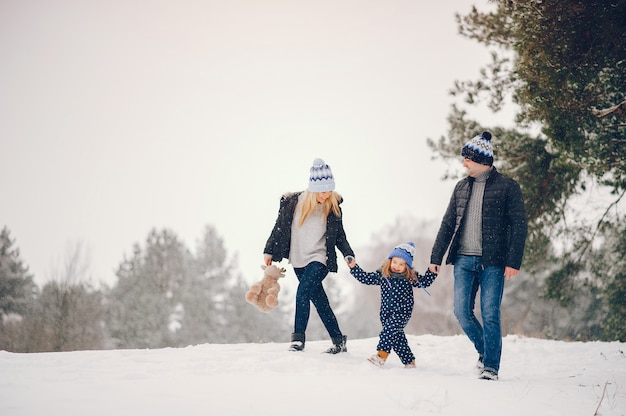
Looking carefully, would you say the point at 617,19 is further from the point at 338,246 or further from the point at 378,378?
the point at 378,378

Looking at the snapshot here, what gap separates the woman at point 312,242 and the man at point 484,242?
1.18 m

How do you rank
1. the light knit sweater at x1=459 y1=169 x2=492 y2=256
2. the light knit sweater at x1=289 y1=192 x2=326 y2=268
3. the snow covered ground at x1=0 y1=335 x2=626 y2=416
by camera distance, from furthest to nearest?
the light knit sweater at x1=289 y1=192 x2=326 y2=268
the light knit sweater at x1=459 y1=169 x2=492 y2=256
the snow covered ground at x1=0 y1=335 x2=626 y2=416

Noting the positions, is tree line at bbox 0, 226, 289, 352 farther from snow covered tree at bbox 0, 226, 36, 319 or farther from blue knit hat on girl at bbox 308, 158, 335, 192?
blue knit hat on girl at bbox 308, 158, 335, 192

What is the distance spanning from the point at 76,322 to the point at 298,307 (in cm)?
2144

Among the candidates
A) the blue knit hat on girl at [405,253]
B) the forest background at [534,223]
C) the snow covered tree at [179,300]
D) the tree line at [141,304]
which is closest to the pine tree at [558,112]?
the forest background at [534,223]

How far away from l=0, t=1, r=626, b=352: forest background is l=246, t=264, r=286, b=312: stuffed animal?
3852 millimetres

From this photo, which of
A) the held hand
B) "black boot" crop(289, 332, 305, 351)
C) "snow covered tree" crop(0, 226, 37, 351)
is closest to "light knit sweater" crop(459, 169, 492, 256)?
the held hand

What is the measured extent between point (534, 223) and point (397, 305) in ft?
18.7

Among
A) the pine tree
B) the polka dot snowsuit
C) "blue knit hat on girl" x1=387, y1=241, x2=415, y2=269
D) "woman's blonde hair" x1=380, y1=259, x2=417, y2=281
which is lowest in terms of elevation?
the polka dot snowsuit

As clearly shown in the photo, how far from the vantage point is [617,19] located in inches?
257

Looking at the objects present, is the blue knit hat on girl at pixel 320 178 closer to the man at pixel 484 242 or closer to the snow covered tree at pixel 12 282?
the man at pixel 484 242

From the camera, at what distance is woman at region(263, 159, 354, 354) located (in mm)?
6227

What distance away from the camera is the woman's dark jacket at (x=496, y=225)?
527 cm

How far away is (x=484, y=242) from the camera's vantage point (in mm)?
5340
